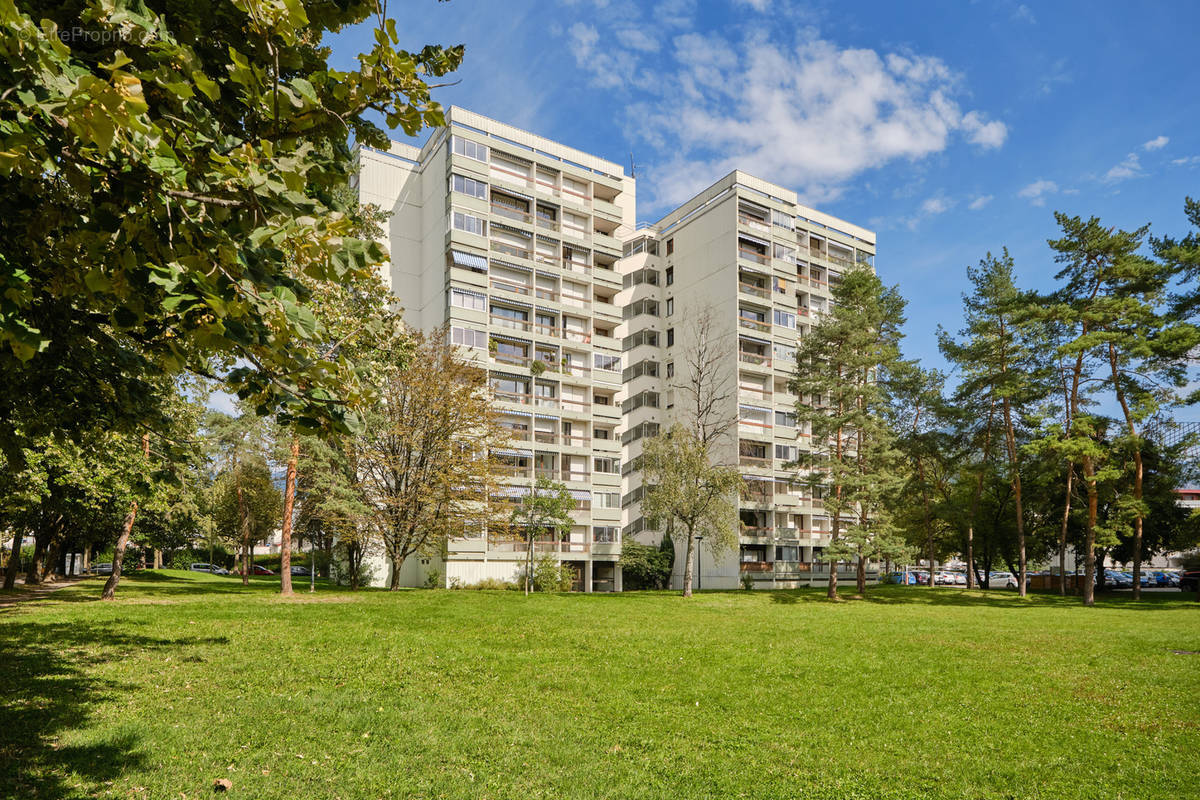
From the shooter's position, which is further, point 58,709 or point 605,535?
point 605,535

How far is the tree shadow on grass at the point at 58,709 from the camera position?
609 centimetres

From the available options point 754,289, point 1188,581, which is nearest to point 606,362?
point 754,289

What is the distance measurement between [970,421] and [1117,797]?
4504cm

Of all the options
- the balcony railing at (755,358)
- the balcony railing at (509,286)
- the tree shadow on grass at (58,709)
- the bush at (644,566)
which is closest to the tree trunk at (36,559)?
the tree shadow on grass at (58,709)

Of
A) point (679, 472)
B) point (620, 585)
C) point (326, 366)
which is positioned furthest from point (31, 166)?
point (620, 585)

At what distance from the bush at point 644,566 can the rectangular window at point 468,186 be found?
27.5 meters

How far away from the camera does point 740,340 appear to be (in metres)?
55.2

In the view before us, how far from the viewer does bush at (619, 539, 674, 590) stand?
50.5 metres

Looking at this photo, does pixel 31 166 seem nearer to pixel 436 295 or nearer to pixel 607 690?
pixel 607 690

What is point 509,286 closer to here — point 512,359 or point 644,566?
point 512,359

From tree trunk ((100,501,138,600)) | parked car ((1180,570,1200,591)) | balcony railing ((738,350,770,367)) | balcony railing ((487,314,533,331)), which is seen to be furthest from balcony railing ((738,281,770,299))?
tree trunk ((100,501,138,600))

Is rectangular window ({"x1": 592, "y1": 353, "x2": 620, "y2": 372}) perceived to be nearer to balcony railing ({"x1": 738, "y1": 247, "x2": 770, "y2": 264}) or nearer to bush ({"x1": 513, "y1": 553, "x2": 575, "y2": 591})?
balcony railing ({"x1": 738, "y1": 247, "x2": 770, "y2": 264})

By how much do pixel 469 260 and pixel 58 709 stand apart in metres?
41.4

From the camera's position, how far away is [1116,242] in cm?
3662
